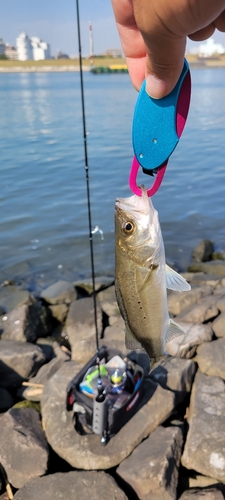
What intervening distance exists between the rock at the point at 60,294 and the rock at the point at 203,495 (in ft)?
15.2

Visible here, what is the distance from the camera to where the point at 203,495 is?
3.63m

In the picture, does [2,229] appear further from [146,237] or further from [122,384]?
[146,237]

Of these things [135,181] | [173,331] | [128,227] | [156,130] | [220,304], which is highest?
[156,130]

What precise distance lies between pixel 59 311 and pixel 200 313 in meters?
2.63

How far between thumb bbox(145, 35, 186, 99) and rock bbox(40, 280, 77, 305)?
6332 mm

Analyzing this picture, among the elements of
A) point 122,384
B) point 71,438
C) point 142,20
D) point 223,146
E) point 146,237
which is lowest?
point 223,146

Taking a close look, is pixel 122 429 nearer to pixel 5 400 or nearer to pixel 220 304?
pixel 5 400

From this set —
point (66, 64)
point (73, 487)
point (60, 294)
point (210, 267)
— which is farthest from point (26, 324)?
point (66, 64)

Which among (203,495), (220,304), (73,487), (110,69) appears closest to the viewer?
(203,495)

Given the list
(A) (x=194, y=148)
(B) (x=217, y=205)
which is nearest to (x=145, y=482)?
(B) (x=217, y=205)

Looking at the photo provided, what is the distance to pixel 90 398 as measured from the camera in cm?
432

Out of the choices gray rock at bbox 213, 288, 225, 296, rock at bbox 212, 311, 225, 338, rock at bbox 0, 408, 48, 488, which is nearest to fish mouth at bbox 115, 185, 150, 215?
rock at bbox 0, 408, 48, 488

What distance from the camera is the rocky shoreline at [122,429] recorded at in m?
3.87

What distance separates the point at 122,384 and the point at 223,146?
61.1 ft
